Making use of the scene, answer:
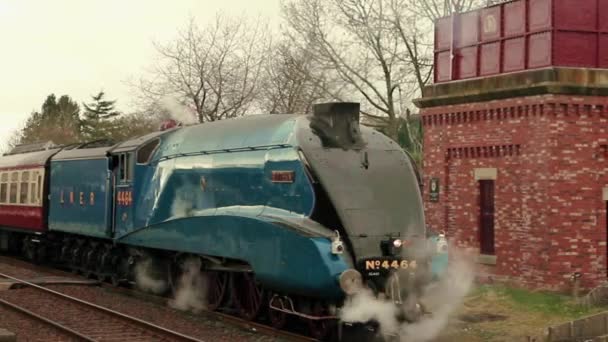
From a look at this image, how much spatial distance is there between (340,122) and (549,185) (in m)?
5.53

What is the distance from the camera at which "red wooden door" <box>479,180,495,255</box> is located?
647 inches

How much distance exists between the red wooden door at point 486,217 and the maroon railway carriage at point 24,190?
11027 mm

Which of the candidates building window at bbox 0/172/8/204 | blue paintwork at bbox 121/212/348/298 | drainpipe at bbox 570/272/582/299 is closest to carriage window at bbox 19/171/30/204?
building window at bbox 0/172/8/204

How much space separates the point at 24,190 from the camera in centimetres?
2208

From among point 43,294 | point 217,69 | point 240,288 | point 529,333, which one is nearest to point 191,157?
point 240,288

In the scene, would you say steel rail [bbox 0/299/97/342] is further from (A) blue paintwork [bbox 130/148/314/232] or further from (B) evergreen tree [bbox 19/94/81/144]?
(B) evergreen tree [bbox 19/94/81/144]

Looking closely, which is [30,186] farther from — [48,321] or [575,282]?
[575,282]

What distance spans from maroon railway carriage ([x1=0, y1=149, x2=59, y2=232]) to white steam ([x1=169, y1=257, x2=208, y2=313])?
782 centimetres

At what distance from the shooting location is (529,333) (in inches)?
463

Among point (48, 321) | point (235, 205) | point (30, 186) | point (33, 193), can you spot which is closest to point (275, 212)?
point (235, 205)

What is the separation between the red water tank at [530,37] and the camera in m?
15.2

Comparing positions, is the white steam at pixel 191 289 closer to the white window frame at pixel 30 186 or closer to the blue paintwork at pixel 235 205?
the blue paintwork at pixel 235 205

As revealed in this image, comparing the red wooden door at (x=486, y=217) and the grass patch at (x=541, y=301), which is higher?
the red wooden door at (x=486, y=217)

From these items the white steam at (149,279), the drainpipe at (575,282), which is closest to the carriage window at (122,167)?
the white steam at (149,279)
